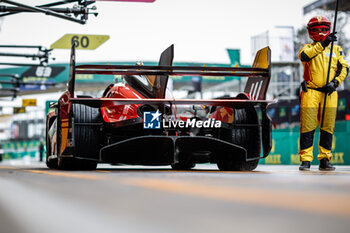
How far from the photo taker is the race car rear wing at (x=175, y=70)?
608cm

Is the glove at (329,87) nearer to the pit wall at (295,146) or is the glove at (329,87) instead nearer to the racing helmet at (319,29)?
the racing helmet at (319,29)

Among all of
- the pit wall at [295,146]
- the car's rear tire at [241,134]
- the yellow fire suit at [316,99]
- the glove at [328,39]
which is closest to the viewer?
the car's rear tire at [241,134]

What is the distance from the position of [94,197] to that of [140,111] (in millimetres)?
3695

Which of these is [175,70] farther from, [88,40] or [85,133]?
[88,40]

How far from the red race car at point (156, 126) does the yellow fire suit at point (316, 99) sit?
723 mm

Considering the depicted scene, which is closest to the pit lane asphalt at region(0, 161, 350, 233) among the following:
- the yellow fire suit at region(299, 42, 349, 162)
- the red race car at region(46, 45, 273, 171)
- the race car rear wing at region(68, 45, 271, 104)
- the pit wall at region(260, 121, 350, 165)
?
the red race car at region(46, 45, 273, 171)

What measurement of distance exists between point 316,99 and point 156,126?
2236mm

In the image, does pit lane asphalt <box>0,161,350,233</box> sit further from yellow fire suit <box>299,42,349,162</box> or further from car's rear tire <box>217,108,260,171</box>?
yellow fire suit <box>299,42,349,162</box>

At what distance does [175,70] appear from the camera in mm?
6172

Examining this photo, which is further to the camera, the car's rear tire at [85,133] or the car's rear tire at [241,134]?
the car's rear tire at [241,134]

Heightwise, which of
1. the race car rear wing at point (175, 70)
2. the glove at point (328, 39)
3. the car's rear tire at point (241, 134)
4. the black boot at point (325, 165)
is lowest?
the black boot at point (325, 165)

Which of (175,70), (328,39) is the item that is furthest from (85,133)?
(328,39)

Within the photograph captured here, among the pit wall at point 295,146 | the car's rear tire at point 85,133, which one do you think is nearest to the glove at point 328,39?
the car's rear tire at point 85,133

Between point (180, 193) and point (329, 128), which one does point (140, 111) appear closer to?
point (329, 128)
